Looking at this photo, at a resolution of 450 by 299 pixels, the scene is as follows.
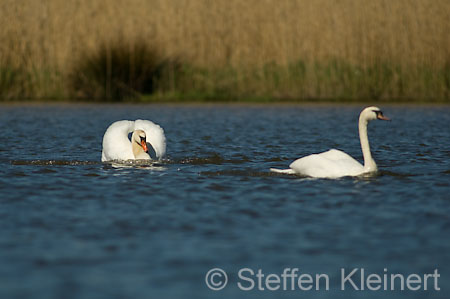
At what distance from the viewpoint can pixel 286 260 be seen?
4.97 m

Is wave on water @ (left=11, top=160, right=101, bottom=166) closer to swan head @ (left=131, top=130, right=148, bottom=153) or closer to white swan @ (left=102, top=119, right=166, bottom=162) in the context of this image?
white swan @ (left=102, top=119, right=166, bottom=162)

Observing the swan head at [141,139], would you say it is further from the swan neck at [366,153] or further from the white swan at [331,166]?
the swan neck at [366,153]

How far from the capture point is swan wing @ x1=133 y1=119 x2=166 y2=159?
9820mm

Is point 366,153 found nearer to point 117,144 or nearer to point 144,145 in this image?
point 144,145

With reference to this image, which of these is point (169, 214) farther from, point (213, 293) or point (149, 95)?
point (149, 95)

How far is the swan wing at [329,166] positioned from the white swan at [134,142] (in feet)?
6.80

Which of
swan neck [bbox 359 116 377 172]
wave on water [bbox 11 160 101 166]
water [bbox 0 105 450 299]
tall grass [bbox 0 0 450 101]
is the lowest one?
water [bbox 0 105 450 299]

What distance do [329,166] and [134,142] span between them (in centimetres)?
253

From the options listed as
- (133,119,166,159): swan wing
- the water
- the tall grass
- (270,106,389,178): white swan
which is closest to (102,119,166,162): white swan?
(133,119,166,159): swan wing

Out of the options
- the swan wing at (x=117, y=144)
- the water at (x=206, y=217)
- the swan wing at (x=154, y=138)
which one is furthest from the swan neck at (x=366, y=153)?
the swan wing at (x=117, y=144)

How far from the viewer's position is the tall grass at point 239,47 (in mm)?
17688

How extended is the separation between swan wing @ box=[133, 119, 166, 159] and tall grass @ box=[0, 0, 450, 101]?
8.09 meters

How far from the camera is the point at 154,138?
9883mm

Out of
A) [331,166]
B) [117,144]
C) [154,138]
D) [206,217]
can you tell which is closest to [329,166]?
[331,166]
